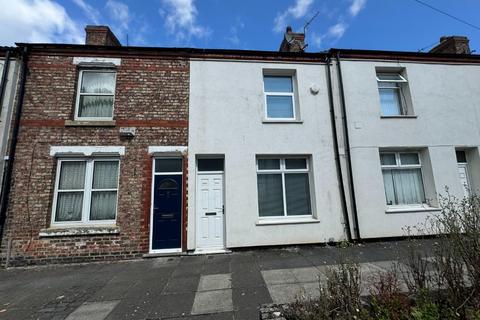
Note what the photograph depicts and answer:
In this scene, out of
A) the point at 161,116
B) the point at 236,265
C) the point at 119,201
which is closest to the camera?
the point at 236,265

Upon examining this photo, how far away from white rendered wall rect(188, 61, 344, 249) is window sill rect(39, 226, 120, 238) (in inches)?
85.3

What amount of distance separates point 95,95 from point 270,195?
631 cm

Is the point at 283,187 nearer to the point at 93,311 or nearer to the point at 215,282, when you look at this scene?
the point at 215,282

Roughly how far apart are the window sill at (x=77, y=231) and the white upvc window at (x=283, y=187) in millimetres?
A: 4277

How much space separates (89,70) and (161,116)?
2832 millimetres

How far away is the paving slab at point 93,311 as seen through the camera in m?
3.85

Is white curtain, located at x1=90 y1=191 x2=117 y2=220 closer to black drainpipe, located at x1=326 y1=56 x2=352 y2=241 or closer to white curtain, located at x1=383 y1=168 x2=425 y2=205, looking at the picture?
black drainpipe, located at x1=326 y1=56 x2=352 y2=241

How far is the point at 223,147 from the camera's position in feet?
25.4

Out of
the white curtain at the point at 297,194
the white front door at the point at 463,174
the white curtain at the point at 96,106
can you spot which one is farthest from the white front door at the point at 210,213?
the white front door at the point at 463,174

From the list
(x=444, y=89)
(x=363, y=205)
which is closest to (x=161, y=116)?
(x=363, y=205)

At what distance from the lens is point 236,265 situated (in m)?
6.08

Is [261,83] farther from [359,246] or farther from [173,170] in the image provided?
[359,246]

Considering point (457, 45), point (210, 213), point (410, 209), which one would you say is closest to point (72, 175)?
point (210, 213)

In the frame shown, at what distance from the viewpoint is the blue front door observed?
714cm
